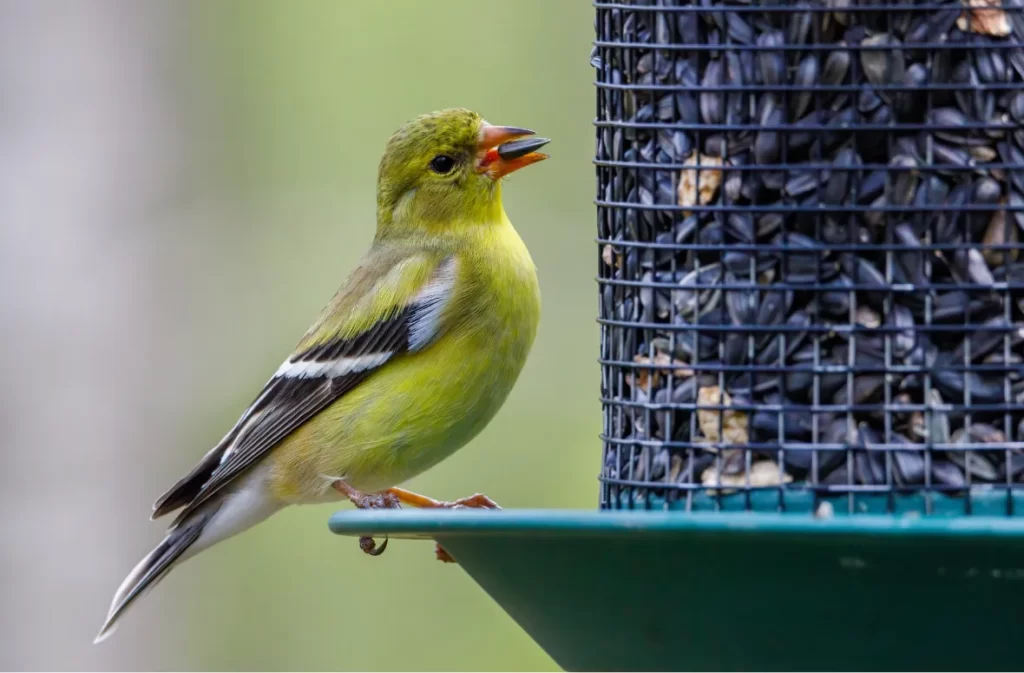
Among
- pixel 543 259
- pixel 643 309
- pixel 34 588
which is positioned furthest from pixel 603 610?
pixel 543 259

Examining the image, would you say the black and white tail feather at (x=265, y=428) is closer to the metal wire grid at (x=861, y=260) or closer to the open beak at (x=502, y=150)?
the open beak at (x=502, y=150)

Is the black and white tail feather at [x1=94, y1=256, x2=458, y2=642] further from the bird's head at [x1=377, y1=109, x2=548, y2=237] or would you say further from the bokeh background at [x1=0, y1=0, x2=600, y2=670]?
the bokeh background at [x1=0, y1=0, x2=600, y2=670]

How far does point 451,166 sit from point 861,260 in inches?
98.6

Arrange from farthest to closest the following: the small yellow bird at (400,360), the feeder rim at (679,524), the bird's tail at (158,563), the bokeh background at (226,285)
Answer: the bokeh background at (226,285) < the bird's tail at (158,563) < the small yellow bird at (400,360) < the feeder rim at (679,524)

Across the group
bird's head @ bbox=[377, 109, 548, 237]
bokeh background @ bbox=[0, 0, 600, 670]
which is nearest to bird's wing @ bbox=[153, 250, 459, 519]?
bird's head @ bbox=[377, 109, 548, 237]

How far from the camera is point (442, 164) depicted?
580 centimetres

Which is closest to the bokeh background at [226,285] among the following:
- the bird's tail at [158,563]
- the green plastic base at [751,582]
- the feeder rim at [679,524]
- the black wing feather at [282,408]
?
the bird's tail at [158,563]

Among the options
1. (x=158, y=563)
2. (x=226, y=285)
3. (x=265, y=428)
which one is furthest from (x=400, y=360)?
(x=226, y=285)

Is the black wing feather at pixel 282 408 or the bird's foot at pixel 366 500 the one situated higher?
the black wing feather at pixel 282 408

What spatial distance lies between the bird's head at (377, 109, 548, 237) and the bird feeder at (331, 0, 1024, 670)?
5.97 ft

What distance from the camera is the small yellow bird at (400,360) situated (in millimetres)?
5281

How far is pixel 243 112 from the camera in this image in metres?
11.0

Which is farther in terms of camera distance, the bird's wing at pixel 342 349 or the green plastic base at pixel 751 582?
the bird's wing at pixel 342 349

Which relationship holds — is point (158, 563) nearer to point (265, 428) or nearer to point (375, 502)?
point (265, 428)
